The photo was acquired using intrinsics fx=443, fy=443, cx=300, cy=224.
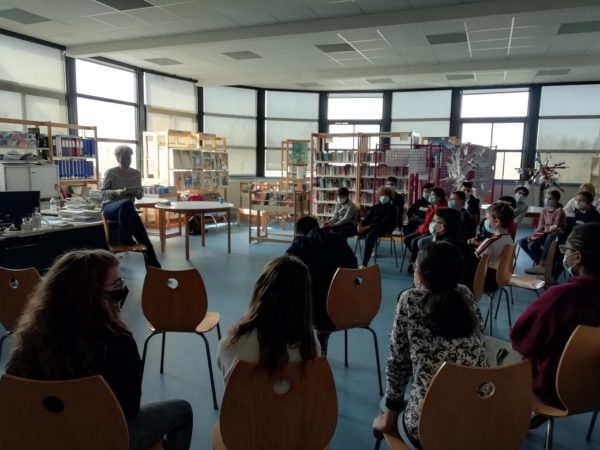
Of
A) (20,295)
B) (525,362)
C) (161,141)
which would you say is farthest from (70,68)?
(525,362)

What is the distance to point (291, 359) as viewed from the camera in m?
→ 1.46

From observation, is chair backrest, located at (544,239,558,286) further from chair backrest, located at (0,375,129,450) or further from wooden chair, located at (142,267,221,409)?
chair backrest, located at (0,375,129,450)

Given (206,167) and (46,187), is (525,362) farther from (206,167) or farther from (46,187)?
(206,167)

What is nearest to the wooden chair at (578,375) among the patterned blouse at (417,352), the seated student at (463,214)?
the patterned blouse at (417,352)

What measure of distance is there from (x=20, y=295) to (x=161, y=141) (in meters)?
7.11

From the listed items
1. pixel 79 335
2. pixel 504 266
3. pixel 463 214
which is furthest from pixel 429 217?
pixel 79 335

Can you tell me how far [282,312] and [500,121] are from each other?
35.7ft

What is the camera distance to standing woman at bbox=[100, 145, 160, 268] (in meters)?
4.81

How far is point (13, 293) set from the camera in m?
2.58

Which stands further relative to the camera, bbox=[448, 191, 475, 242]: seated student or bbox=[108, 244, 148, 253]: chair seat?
bbox=[448, 191, 475, 242]: seated student

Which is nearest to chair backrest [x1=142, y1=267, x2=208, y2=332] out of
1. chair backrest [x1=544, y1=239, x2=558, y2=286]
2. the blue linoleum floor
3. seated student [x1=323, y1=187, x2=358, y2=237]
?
the blue linoleum floor

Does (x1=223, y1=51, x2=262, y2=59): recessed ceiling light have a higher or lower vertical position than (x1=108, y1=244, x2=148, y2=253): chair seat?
higher

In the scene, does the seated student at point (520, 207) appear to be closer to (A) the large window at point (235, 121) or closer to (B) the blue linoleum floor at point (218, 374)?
(B) the blue linoleum floor at point (218, 374)

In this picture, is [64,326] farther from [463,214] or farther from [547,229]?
[547,229]
